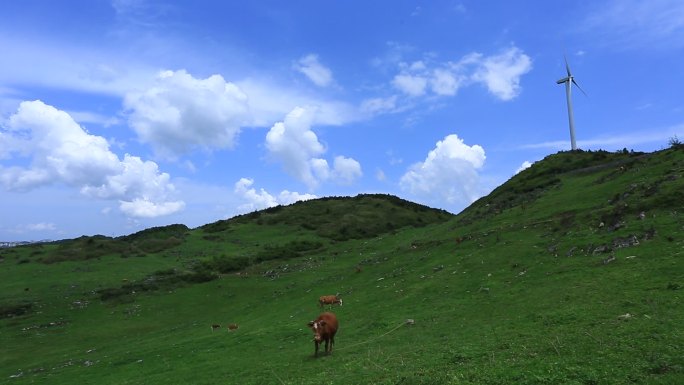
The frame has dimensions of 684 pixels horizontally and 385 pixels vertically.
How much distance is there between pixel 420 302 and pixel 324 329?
10.6 metres

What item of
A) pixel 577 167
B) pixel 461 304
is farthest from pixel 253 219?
pixel 461 304

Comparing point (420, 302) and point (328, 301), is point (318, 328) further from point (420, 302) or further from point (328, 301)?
point (328, 301)

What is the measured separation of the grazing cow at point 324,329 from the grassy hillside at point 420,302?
83cm

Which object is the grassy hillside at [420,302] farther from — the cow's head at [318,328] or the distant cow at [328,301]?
the distant cow at [328,301]

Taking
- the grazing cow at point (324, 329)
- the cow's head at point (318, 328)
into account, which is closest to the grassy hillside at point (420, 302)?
the grazing cow at point (324, 329)

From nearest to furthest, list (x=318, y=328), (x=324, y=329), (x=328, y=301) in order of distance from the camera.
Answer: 1. (x=318, y=328)
2. (x=324, y=329)
3. (x=328, y=301)

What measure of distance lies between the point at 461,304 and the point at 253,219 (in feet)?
302

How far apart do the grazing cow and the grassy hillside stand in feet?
2.72

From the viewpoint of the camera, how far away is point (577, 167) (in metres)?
71.4

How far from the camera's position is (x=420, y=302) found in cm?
2966

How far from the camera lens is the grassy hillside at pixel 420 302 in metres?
15.5

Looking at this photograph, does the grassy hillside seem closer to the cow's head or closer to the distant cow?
the cow's head

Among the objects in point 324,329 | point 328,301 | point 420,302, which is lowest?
point 328,301

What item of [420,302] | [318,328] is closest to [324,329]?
[318,328]
